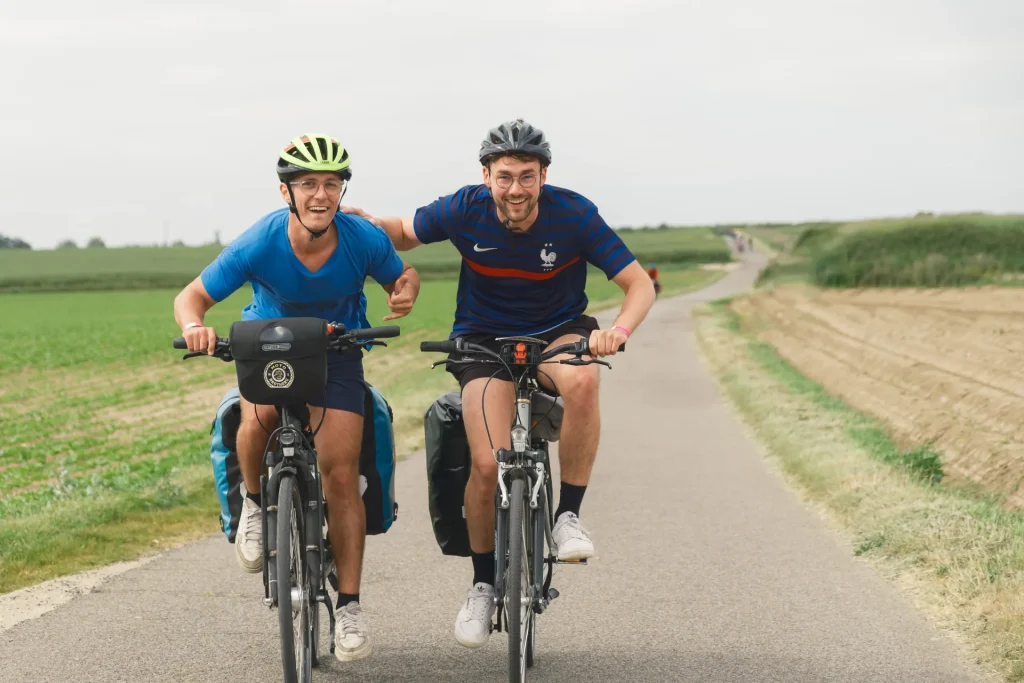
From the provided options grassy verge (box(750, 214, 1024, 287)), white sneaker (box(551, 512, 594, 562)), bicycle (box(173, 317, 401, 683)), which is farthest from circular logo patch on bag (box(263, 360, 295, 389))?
grassy verge (box(750, 214, 1024, 287))

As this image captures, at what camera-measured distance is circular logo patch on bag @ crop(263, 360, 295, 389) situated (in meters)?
4.81

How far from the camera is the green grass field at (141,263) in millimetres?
99562

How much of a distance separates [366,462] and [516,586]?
42.1 inches

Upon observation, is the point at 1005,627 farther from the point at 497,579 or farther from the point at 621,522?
the point at 621,522

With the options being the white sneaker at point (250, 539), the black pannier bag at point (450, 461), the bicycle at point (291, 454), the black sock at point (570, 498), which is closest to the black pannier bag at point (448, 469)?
the black pannier bag at point (450, 461)

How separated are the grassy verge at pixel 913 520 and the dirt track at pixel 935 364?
367 mm

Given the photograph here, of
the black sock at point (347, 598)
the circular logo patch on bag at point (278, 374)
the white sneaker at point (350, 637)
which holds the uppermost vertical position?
the circular logo patch on bag at point (278, 374)

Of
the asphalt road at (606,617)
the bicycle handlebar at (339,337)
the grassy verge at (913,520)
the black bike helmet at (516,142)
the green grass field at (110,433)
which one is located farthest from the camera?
the green grass field at (110,433)

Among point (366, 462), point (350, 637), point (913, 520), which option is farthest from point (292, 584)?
point (913, 520)

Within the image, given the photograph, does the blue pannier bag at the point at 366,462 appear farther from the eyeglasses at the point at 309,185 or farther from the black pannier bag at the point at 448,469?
the eyeglasses at the point at 309,185

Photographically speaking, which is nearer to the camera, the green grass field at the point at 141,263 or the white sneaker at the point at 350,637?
the white sneaker at the point at 350,637

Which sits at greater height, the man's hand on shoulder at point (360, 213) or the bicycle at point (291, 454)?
the man's hand on shoulder at point (360, 213)

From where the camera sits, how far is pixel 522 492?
5051 mm

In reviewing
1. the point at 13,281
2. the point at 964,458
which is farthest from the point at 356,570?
the point at 13,281
